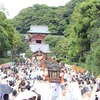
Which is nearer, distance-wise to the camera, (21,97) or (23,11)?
(21,97)

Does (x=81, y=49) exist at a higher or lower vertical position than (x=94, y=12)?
lower

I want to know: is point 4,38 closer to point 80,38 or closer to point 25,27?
point 80,38

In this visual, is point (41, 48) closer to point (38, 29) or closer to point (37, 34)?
point (38, 29)

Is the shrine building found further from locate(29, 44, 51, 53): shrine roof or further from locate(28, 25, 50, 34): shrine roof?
locate(29, 44, 51, 53): shrine roof

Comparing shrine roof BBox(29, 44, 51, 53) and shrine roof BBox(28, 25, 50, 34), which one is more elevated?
shrine roof BBox(28, 25, 50, 34)

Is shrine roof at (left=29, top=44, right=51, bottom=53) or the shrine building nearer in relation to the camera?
shrine roof at (left=29, top=44, right=51, bottom=53)

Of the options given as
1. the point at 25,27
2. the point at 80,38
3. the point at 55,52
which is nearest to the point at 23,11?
the point at 25,27

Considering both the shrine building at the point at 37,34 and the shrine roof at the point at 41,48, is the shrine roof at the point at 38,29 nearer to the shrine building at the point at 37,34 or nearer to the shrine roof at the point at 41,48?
the shrine building at the point at 37,34

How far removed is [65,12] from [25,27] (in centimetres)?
1210

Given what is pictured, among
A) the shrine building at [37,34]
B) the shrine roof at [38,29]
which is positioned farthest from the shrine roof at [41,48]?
the shrine roof at [38,29]

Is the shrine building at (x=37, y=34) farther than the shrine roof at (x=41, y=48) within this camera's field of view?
Yes

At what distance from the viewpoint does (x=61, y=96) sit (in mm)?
12984

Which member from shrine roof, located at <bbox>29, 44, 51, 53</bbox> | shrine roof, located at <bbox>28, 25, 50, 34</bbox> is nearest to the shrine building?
shrine roof, located at <bbox>28, 25, 50, 34</bbox>

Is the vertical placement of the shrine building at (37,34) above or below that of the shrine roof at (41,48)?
above
